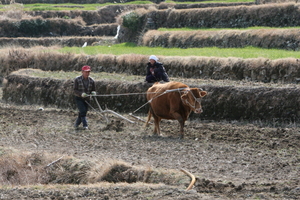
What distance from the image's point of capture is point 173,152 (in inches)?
534

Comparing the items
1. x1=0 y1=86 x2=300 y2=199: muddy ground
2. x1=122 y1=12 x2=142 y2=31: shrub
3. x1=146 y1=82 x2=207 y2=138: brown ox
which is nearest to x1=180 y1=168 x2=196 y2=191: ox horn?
x1=0 y1=86 x2=300 y2=199: muddy ground

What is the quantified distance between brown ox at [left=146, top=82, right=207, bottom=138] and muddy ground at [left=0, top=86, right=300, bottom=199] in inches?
24.6

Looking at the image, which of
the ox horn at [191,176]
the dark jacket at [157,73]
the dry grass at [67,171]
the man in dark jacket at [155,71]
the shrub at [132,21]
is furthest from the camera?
the shrub at [132,21]

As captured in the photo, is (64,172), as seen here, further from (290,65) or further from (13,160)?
(290,65)

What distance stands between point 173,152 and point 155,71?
5.41 meters

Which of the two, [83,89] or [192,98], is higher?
[192,98]

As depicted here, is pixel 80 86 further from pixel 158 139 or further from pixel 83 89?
pixel 158 139

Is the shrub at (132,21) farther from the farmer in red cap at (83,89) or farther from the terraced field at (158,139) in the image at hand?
the farmer in red cap at (83,89)

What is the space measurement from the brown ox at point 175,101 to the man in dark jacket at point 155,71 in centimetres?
175

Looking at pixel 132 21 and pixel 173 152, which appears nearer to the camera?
pixel 173 152

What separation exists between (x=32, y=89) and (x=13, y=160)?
1175cm

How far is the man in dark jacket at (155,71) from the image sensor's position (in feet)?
59.7

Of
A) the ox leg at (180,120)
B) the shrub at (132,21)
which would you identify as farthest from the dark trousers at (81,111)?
the shrub at (132,21)

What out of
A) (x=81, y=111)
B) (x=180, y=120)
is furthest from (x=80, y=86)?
(x=180, y=120)
